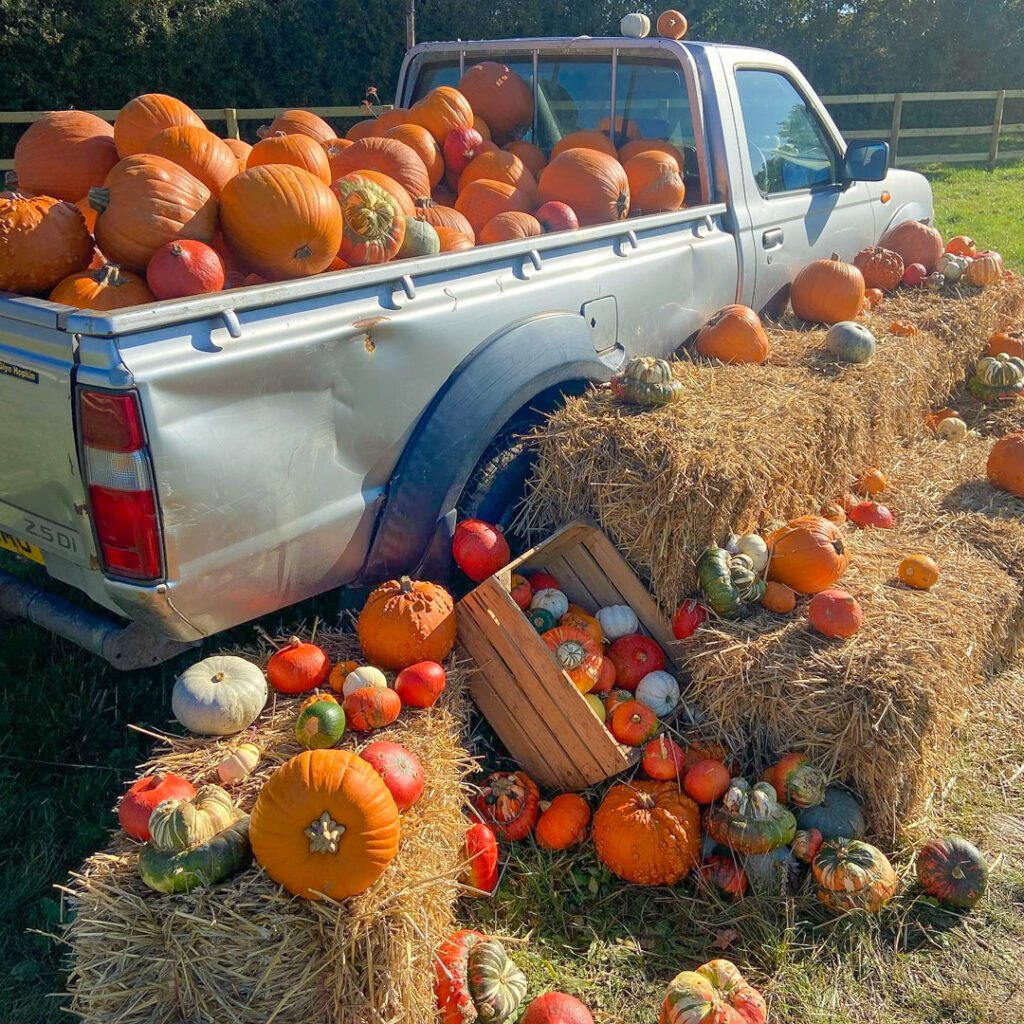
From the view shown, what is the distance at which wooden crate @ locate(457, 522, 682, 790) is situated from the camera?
11.3 ft

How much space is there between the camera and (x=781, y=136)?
5672 mm

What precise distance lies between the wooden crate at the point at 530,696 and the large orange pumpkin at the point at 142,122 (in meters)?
2.28

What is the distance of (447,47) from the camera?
606 centimetres

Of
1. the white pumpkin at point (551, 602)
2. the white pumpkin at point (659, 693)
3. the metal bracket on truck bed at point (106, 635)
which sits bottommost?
the white pumpkin at point (659, 693)

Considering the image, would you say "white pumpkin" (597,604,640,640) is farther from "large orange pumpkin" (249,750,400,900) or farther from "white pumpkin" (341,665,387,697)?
"large orange pumpkin" (249,750,400,900)

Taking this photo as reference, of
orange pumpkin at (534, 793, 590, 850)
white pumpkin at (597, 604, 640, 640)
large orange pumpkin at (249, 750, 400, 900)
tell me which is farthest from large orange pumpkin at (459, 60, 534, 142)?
large orange pumpkin at (249, 750, 400, 900)

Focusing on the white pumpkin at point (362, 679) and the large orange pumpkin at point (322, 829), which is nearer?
the large orange pumpkin at point (322, 829)

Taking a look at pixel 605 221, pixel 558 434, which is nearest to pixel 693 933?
pixel 558 434

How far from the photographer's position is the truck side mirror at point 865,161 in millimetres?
5781

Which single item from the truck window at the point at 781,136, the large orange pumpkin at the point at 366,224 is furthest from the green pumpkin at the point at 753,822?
the truck window at the point at 781,136

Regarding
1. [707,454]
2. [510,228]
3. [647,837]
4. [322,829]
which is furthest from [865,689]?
[510,228]

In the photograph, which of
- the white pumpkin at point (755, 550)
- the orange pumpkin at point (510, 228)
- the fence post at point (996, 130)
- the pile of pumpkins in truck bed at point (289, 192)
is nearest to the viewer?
the pile of pumpkins in truck bed at point (289, 192)

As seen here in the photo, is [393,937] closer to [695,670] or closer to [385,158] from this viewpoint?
[695,670]

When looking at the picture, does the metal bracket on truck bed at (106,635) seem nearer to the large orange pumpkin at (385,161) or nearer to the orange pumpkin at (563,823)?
the orange pumpkin at (563,823)
